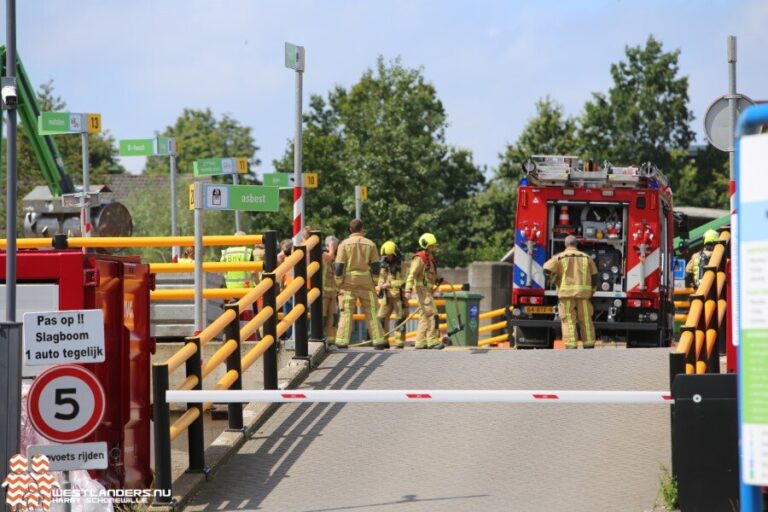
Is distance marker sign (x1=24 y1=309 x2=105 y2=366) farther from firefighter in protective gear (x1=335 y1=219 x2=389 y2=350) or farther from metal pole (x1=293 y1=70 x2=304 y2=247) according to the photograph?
firefighter in protective gear (x1=335 y1=219 x2=389 y2=350)

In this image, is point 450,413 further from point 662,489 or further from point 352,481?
point 662,489

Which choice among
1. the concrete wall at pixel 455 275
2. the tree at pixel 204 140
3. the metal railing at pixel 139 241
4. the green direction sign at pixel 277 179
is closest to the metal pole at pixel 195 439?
the metal railing at pixel 139 241

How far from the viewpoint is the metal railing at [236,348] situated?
30.9 ft

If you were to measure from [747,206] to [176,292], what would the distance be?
1031 centimetres

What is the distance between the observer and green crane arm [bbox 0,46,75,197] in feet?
91.9

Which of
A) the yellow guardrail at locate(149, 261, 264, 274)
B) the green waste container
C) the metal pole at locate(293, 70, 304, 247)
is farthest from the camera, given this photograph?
the green waste container

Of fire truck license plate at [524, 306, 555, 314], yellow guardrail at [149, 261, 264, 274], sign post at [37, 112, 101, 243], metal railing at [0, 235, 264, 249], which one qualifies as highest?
sign post at [37, 112, 101, 243]

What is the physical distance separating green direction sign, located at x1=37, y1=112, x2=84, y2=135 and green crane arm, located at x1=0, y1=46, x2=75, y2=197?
28.2 ft

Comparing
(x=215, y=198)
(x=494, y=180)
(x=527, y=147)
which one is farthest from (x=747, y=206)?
(x=494, y=180)

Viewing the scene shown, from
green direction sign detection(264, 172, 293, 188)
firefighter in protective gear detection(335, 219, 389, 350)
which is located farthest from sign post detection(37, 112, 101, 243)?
firefighter in protective gear detection(335, 219, 389, 350)

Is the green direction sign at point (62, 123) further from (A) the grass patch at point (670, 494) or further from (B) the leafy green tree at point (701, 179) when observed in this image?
(B) the leafy green tree at point (701, 179)

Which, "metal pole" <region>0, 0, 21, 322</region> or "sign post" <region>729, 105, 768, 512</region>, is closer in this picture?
"sign post" <region>729, 105, 768, 512</region>

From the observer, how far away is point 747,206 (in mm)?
5418

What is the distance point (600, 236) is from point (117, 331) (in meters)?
12.6
